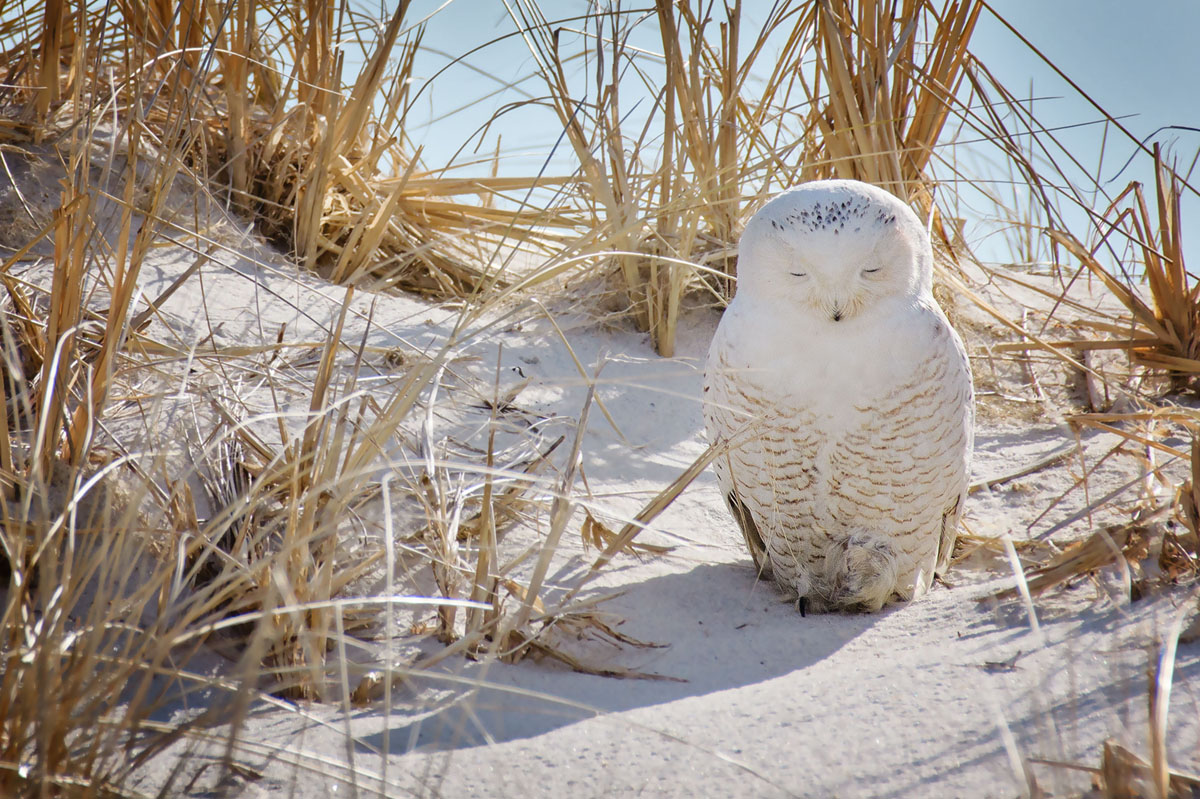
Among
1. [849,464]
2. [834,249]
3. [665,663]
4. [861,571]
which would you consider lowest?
[665,663]

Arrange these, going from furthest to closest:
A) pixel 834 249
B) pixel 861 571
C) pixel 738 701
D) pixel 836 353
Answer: pixel 861 571 → pixel 836 353 → pixel 834 249 → pixel 738 701

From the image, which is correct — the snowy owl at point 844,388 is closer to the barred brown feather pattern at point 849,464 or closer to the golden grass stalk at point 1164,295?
the barred brown feather pattern at point 849,464

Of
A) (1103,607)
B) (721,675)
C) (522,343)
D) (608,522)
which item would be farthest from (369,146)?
(1103,607)

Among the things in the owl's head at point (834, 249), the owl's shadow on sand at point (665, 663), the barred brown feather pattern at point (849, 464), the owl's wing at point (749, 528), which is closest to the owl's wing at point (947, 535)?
the barred brown feather pattern at point (849, 464)

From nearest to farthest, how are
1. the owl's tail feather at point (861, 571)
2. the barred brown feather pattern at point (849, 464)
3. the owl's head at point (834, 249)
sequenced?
the owl's head at point (834, 249), the barred brown feather pattern at point (849, 464), the owl's tail feather at point (861, 571)

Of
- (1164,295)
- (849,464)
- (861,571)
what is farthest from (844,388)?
(1164,295)

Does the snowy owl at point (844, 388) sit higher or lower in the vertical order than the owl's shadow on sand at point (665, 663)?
higher

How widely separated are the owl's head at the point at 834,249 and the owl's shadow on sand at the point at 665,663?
2.29 ft

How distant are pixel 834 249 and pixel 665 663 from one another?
884mm

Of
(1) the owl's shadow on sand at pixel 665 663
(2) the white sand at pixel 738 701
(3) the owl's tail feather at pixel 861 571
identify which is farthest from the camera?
(3) the owl's tail feather at pixel 861 571

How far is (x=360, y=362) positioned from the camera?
5.53 ft

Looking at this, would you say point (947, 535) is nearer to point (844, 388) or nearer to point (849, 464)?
point (849, 464)

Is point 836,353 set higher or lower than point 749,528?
higher

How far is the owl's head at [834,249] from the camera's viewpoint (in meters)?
1.80
